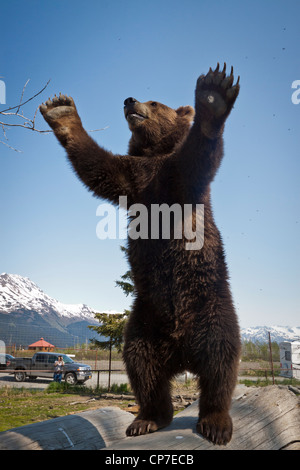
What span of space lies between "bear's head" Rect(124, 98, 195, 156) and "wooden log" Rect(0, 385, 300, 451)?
225 centimetres

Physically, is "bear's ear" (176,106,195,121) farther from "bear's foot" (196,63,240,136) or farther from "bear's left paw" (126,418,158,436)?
"bear's left paw" (126,418,158,436)

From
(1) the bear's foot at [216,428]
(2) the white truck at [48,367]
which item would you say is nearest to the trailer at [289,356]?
(2) the white truck at [48,367]

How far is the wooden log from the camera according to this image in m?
2.35

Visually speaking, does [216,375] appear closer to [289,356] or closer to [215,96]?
[215,96]

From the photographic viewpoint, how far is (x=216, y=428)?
2.35 m

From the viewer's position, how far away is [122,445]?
2254mm


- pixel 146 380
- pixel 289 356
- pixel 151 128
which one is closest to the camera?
pixel 146 380

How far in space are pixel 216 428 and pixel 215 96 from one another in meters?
2.26

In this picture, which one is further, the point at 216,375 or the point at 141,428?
the point at 141,428

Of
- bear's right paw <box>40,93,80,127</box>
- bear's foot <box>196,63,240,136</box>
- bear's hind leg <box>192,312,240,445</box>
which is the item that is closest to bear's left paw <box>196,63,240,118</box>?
bear's foot <box>196,63,240,136</box>

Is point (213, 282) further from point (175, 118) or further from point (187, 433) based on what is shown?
point (175, 118)

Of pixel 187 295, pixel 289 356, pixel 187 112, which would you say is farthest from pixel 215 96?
pixel 289 356

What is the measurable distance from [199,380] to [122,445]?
0.66m
